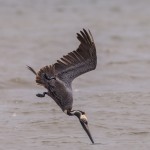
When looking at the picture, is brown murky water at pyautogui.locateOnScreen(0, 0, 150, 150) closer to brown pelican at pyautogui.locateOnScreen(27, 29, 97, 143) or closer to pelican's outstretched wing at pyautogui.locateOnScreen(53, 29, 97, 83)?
brown pelican at pyautogui.locateOnScreen(27, 29, 97, 143)

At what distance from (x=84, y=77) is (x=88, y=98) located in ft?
5.74

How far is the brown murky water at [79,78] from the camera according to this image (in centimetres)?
1131

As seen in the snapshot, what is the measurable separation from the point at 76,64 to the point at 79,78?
5.06 m

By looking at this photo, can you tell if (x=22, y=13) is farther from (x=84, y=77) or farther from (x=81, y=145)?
(x=81, y=145)

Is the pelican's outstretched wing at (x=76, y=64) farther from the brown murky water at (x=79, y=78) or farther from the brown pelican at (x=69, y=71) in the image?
the brown murky water at (x=79, y=78)

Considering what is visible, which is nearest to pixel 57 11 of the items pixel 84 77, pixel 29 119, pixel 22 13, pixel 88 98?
pixel 22 13

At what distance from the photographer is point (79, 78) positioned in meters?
15.2

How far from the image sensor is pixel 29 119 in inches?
481

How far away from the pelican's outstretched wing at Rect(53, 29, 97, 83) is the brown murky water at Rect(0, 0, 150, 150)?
1004 mm

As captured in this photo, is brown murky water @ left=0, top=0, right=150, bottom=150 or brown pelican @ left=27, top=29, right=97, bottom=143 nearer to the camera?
brown pelican @ left=27, top=29, right=97, bottom=143

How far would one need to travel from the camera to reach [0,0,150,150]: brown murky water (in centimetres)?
1131

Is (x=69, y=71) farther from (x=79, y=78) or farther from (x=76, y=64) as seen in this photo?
(x=79, y=78)

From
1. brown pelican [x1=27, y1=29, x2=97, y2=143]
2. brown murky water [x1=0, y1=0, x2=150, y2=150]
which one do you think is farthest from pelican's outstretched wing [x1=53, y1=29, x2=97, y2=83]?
brown murky water [x1=0, y1=0, x2=150, y2=150]

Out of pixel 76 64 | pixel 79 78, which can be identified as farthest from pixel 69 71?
pixel 79 78
